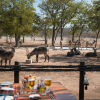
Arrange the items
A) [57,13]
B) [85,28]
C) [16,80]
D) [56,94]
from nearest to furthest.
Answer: [56,94], [16,80], [57,13], [85,28]

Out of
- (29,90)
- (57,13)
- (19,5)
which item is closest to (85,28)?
(57,13)

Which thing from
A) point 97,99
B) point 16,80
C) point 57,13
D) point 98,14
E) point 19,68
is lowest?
point 97,99

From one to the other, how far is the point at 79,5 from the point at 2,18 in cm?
1474

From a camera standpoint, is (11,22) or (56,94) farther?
(11,22)

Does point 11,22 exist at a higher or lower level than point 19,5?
lower

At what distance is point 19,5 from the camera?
30562 mm

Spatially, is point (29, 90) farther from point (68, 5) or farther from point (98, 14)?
point (68, 5)

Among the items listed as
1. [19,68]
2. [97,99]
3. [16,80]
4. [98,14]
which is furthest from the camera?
[98,14]

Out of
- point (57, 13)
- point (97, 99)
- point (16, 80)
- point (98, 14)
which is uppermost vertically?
point (57, 13)

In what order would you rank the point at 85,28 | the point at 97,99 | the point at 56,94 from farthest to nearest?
the point at 85,28, the point at 97,99, the point at 56,94

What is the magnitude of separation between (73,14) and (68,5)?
220 cm

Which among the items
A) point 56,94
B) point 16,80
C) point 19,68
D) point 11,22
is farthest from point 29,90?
point 11,22

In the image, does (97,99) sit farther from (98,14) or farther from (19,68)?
(98,14)

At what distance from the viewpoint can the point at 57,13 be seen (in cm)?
3516
